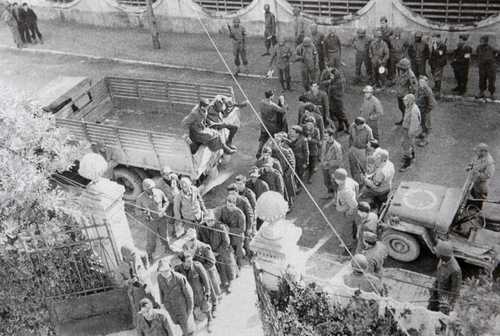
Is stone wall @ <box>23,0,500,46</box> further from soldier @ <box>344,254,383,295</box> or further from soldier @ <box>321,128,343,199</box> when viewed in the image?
soldier @ <box>344,254,383,295</box>

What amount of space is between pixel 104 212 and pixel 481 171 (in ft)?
20.8

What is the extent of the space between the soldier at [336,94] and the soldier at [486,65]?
3.34 meters

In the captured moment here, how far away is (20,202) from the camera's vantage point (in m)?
10.1

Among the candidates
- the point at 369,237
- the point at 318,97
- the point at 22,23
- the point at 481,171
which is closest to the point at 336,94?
the point at 318,97

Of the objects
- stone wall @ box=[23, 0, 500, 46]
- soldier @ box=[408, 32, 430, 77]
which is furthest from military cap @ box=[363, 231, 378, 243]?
stone wall @ box=[23, 0, 500, 46]

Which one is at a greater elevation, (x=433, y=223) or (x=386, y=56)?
(x=386, y=56)

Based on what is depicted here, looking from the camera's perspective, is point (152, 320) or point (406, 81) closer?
point (152, 320)

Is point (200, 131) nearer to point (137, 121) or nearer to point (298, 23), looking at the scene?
point (137, 121)

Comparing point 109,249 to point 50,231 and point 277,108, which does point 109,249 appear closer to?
point 50,231

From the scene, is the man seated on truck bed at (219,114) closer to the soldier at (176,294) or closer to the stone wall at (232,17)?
the soldier at (176,294)

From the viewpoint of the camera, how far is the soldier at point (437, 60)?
1549cm

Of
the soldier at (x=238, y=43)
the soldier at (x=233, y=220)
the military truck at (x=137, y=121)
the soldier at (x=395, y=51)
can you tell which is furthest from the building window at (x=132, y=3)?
the soldier at (x=233, y=220)

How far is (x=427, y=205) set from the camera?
10.6 m

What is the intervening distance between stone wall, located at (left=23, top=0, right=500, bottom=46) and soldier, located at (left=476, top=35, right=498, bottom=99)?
1688mm
